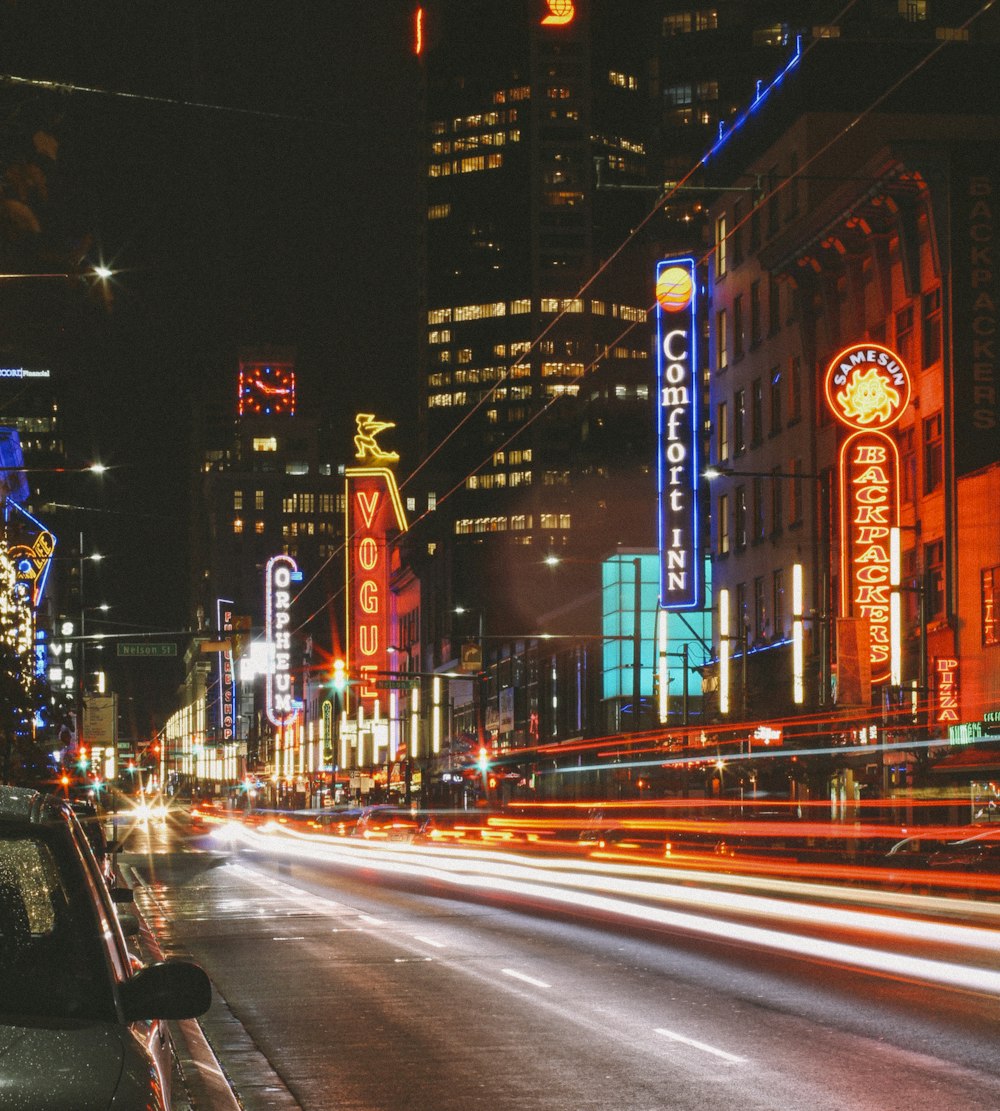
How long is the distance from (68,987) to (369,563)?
106 meters

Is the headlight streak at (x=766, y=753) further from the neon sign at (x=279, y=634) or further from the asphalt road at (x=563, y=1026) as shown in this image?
the neon sign at (x=279, y=634)

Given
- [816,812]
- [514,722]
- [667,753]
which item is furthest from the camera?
[514,722]

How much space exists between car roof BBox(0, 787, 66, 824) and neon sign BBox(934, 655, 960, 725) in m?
36.5

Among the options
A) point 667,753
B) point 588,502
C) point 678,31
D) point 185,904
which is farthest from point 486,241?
point 185,904

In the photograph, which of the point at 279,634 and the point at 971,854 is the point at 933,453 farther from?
the point at 279,634

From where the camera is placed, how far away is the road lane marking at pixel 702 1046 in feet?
41.8

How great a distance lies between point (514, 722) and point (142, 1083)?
91.9 metres

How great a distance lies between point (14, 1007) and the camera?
207 inches

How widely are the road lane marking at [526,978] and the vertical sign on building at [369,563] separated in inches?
3455

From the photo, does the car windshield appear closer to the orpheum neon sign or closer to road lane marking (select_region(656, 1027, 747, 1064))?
road lane marking (select_region(656, 1027, 747, 1064))

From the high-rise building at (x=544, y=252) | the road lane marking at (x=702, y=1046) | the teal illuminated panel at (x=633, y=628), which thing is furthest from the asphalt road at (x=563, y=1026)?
the high-rise building at (x=544, y=252)

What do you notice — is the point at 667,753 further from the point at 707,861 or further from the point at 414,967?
the point at 414,967

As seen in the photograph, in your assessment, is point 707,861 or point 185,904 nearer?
point 185,904

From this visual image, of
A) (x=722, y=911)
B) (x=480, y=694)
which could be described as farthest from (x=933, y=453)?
(x=480, y=694)
